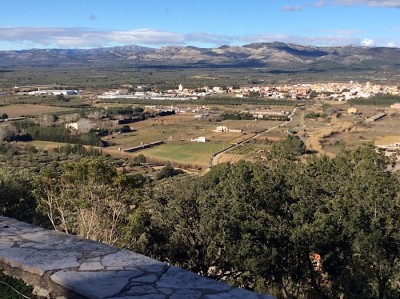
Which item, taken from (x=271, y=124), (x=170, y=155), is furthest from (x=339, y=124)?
(x=170, y=155)

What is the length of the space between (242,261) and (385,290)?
2.05 metres

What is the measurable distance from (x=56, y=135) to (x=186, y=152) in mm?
14247

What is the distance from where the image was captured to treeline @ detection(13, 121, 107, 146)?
4779 cm

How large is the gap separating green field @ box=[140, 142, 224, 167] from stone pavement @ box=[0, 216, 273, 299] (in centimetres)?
3389

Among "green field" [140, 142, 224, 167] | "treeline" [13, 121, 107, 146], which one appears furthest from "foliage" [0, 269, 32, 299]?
"treeline" [13, 121, 107, 146]

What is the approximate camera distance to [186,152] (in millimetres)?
44531

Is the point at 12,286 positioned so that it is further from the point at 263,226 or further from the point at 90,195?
the point at 90,195

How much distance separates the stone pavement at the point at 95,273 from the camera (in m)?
3.50

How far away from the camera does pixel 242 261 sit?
7273 mm

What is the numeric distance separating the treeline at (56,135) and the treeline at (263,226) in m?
38.4

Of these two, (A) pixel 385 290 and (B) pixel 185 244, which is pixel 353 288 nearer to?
(A) pixel 385 290

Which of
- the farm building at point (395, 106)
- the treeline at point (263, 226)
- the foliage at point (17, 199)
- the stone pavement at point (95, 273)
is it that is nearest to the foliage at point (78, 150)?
the foliage at point (17, 199)

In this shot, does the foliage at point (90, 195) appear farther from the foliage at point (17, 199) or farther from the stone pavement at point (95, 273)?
the stone pavement at point (95, 273)

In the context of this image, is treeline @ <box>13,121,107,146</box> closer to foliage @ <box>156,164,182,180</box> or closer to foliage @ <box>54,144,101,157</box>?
foliage @ <box>54,144,101,157</box>
